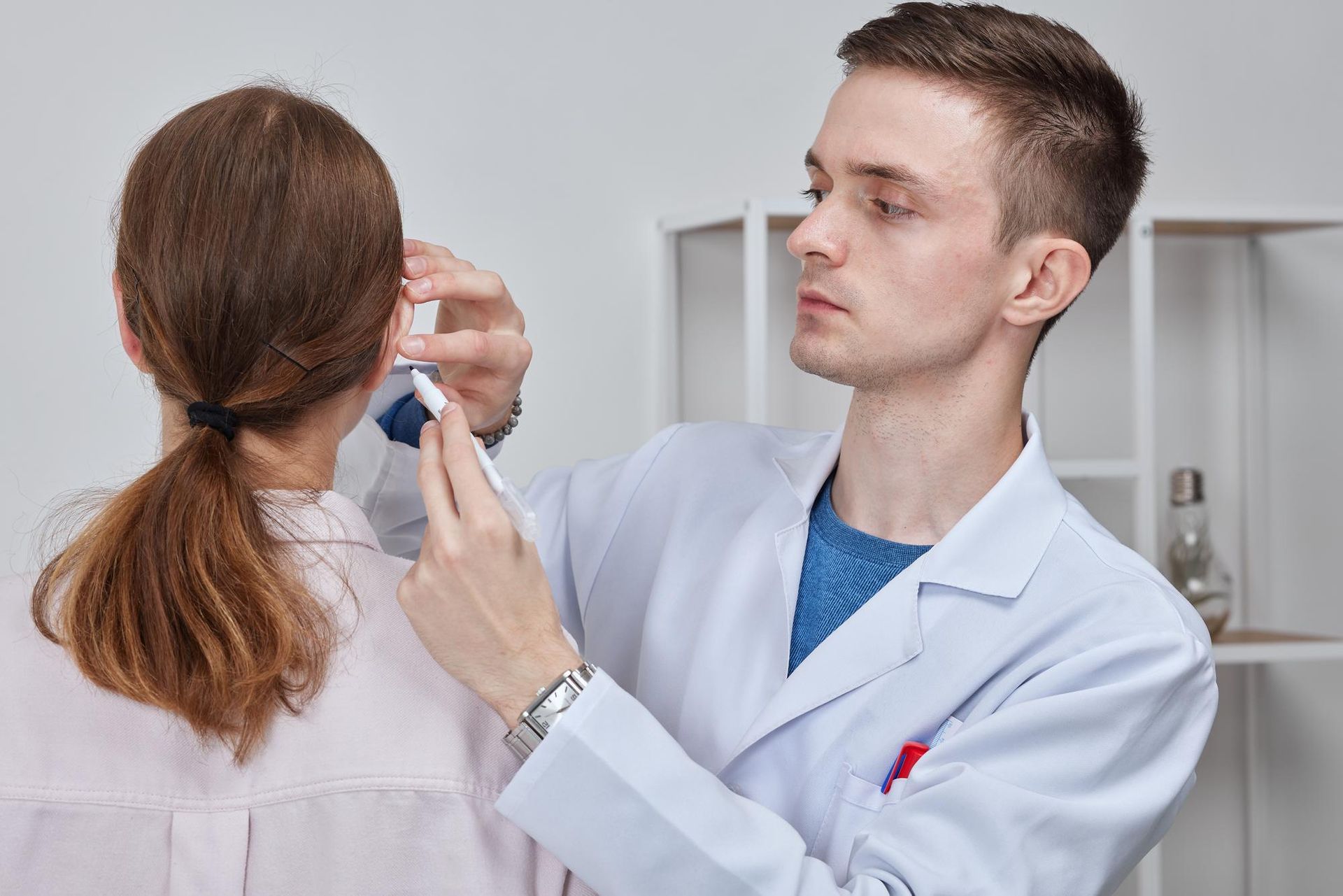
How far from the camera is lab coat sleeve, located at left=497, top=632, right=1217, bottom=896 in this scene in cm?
91

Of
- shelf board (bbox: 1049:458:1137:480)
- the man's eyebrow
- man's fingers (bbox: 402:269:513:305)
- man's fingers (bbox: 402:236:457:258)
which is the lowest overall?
shelf board (bbox: 1049:458:1137:480)

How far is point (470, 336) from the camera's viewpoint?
3.75ft

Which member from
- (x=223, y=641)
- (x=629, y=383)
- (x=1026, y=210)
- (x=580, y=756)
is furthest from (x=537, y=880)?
(x=629, y=383)

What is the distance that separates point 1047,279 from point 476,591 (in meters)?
0.72

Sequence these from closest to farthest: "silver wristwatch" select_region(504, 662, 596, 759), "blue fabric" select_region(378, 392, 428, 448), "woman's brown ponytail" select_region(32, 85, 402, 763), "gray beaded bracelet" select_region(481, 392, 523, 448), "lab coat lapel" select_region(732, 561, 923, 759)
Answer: "woman's brown ponytail" select_region(32, 85, 402, 763), "silver wristwatch" select_region(504, 662, 596, 759), "lab coat lapel" select_region(732, 561, 923, 759), "gray beaded bracelet" select_region(481, 392, 523, 448), "blue fabric" select_region(378, 392, 428, 448)

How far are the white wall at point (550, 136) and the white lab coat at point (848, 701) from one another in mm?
741

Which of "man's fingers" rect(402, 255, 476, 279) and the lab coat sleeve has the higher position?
"man's fingers" rect(402, 255, 476, 279)

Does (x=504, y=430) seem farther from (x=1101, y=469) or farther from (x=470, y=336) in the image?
(x=1101, y=469)

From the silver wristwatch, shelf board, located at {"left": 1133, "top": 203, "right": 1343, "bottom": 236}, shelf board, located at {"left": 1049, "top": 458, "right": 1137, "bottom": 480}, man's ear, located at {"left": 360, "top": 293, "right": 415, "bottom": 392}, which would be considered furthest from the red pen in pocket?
shelf board, located at {"left": 1133, "top": 203, "right": 1343, "bottom": 236}

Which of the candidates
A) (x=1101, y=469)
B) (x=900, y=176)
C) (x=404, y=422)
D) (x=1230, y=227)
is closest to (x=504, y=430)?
(x=404, y=422)

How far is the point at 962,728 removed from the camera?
41.4 inches

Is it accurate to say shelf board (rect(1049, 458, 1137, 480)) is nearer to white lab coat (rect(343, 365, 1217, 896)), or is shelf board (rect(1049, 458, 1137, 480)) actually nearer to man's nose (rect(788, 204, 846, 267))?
white lab coat (rect(343, 365, 1217, 896))

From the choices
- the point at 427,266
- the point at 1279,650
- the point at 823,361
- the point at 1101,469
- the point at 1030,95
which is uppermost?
the point at 1030,95

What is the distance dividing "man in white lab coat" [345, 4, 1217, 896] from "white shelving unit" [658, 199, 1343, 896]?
0.62m
